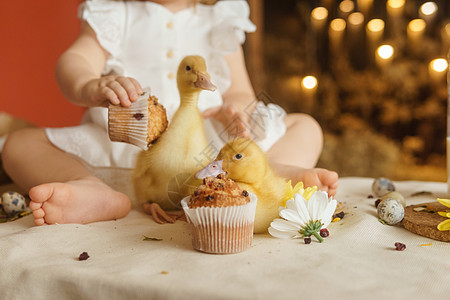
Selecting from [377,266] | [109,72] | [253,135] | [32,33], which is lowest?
[377,266]

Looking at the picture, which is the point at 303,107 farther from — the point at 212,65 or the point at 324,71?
the point at 212,65

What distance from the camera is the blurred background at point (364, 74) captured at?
2.79 meters

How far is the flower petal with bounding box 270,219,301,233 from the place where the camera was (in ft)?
2.54

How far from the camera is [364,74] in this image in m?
2.95

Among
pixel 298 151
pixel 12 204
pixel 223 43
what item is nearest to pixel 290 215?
pixel 298 151

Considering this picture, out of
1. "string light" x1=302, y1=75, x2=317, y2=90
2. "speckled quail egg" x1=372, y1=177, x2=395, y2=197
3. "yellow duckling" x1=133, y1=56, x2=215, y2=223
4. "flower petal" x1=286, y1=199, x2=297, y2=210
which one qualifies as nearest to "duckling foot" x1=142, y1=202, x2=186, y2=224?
"yellow duckling" x1=133, y1=56, x2=215, y2=223

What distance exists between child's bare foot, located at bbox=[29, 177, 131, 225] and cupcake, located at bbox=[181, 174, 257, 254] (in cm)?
27

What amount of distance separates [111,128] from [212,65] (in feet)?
1.95

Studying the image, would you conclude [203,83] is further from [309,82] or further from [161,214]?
[309,82]

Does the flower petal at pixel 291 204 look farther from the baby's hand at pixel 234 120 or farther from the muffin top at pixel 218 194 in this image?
the baby's hand at pixel 234 120

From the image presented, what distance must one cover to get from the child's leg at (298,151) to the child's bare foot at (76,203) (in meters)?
0.36

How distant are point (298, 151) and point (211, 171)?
1.71ft

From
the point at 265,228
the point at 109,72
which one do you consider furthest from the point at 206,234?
the point at 109,72

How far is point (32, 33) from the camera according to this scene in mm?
1915
